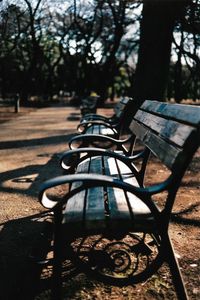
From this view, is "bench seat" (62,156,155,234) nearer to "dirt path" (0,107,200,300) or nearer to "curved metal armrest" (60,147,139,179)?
"curved metal armrest" (60,147,139,179)

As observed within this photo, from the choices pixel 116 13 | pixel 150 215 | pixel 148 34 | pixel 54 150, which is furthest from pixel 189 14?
pixel 150 215

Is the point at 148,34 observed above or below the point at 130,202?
above

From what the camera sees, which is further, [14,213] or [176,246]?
[14,213]

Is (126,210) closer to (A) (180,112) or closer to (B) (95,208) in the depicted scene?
(B) (95,208)

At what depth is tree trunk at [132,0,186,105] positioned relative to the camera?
10.5m

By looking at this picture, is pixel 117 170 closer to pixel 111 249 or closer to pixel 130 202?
pixel 111 249

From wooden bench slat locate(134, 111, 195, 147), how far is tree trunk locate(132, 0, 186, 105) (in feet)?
24.9

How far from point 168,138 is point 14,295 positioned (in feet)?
4.59

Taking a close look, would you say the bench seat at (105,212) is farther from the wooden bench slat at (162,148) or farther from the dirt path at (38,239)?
the dirt path at (38,239)

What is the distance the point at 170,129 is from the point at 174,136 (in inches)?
7.6

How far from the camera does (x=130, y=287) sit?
2.72m

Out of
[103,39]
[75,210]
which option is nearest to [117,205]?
[75,210]

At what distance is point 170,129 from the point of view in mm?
2674

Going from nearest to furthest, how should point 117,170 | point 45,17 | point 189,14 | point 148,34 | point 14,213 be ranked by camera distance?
point 117,170 → point 14,213 → point 148,34 → point 189,14 → point 45,17
